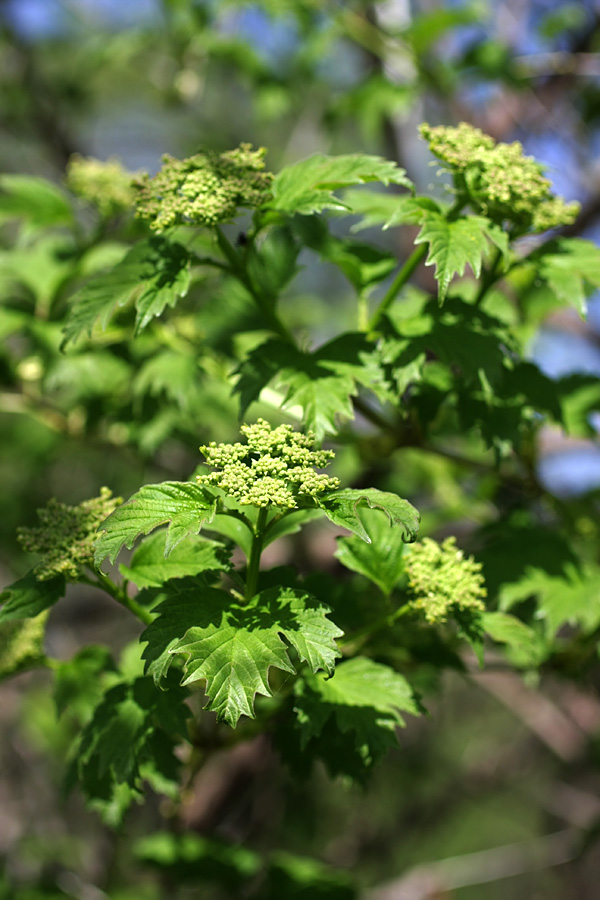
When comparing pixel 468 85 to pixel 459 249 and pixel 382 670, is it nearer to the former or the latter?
pixel 459 249

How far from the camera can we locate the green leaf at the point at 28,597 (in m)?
1.41

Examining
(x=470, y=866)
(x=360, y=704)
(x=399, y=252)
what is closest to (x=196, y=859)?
(x=360, y=704)

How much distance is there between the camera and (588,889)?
5062 mm

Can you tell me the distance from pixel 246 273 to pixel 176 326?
820 mm

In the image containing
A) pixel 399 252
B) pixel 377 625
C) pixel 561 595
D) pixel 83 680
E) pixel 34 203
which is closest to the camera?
pixel 377 625

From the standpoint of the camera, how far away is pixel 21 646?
5.56 ft

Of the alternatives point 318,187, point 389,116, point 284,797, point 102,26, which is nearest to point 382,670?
point 318,187

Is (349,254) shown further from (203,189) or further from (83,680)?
(83,680)

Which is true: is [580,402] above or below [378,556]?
below

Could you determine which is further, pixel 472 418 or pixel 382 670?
pixel 472 418

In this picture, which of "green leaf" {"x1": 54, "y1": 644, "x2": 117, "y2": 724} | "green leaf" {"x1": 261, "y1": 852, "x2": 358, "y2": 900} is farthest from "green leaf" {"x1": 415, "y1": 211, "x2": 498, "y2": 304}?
"green leaf" {"x1": 261, "y1": 852, "x2": 358, "y2": 900}

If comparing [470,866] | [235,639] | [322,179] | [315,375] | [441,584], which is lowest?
[470,866]

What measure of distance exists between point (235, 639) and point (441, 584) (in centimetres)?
45

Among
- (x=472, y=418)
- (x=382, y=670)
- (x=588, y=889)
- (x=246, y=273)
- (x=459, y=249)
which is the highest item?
(x=459, y=249)
